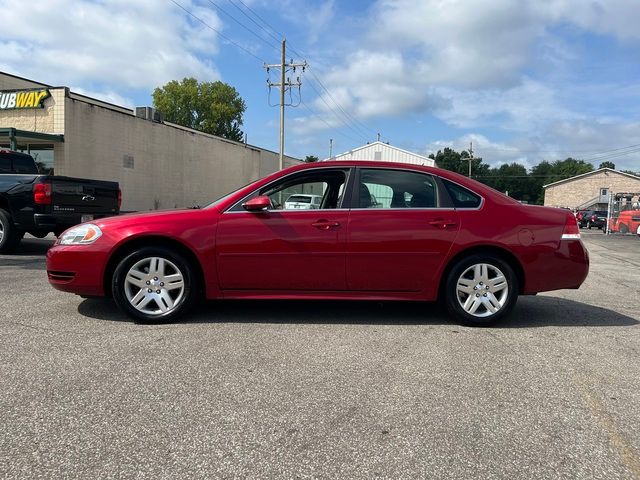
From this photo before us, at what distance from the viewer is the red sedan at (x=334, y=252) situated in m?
4.95

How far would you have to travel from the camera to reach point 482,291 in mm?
5105

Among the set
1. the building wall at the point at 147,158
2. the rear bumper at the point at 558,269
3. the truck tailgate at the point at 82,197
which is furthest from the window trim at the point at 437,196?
the building wall at the point at 147,158

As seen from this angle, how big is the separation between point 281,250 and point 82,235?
6.35 feet

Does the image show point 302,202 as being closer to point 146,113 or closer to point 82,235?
point 82,235

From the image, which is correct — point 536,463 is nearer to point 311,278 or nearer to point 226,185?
point 311,278

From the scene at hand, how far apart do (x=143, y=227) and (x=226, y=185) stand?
31.4 metres

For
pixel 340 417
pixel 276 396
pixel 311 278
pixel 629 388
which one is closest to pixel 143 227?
pixel 311 278

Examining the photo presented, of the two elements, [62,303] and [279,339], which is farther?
[62,303]

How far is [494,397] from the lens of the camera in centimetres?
342

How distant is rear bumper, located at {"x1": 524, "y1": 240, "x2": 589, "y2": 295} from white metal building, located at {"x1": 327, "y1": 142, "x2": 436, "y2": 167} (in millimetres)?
41377

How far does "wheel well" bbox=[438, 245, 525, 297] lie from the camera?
5102mm

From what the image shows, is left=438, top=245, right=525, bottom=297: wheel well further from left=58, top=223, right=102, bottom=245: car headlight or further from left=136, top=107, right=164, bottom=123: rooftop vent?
left=136, top=107, right=164, bottom=123: rooftop vent

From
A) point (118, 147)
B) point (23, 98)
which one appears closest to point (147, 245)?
point (23, 98)

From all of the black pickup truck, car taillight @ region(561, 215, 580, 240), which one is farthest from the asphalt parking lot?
the black pickup truck
